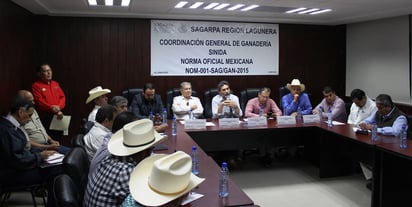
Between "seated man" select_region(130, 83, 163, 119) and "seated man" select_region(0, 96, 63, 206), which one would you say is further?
"seated man" select_region(130, 83, 163, 119)

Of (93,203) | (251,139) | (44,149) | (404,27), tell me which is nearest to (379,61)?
(404,27)

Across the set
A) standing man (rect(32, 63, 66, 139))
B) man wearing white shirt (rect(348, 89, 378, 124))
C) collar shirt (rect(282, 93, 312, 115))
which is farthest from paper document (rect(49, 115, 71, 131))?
man wearing white shirt (rect(348, 89, 378, 124))

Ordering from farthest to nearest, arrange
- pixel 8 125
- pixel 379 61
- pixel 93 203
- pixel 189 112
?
pixel 379 61, pixel 189 112, pixel 8 125, pixel 93 203

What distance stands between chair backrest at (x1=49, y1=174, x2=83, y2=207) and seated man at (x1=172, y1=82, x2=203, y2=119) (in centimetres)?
309

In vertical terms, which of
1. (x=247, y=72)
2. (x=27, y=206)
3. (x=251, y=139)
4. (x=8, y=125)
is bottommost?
(x=27, y=206)

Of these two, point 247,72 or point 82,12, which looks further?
point 247,72

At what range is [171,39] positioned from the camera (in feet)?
19.6

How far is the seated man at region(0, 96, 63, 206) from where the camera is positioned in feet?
9.50

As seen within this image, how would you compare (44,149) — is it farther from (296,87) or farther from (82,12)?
(296,87)

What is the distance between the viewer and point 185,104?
5031mm

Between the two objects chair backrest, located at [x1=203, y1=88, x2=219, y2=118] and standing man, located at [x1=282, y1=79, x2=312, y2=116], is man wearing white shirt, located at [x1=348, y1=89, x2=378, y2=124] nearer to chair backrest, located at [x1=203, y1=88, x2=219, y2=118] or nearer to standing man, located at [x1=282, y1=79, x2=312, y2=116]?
standing man, located at [x1=282, y1=79, x2=312, y2=116]

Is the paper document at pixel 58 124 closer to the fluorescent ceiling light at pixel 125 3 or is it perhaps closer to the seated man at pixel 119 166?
the fluorescent ceiling light at pixel 125 3

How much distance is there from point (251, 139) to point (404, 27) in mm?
3355

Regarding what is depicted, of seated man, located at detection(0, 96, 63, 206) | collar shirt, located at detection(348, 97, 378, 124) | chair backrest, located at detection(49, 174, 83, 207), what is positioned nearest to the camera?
chair backrest, located at detection(49, 174, 83, 207)
